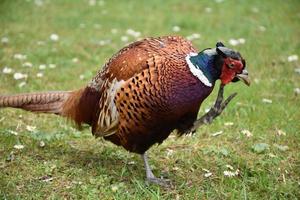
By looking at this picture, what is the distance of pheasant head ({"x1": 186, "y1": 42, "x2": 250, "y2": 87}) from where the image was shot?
362 cm

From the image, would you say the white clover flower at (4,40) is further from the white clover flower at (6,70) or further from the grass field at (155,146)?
the white clover flower at (6,70)

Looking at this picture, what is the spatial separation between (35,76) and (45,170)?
7.91ft

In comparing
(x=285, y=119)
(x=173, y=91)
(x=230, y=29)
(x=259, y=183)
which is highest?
(x=230, y=29)

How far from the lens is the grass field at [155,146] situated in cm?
414

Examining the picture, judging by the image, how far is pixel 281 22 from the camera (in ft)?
29.0

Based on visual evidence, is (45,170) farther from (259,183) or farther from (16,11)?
(16,11)

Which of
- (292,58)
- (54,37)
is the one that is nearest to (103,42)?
(54,37)

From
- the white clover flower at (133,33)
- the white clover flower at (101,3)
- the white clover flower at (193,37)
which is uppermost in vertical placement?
the white clover flower at (101,3)

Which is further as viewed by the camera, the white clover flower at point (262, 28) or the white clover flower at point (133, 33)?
the white clover flower at point (262, 28)

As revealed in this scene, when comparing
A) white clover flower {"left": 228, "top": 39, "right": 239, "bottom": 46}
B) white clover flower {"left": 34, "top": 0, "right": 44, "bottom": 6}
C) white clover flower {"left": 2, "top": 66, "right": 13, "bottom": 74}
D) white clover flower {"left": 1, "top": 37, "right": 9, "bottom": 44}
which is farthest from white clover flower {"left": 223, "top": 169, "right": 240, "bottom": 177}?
white clover flower {"left": 34, "top": 0, "right": 44, "bottom": 6}

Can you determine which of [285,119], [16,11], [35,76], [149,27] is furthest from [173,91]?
[16,11]

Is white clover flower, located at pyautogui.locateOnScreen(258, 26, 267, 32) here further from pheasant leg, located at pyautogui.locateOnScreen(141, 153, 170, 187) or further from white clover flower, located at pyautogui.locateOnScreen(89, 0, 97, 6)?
pheasant leg, located at pyautogui.locateOnScreen(141, 153, 170, 187)

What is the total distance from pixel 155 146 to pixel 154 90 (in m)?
1.37

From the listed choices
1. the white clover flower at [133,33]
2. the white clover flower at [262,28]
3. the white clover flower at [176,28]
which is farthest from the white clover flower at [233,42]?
the white clover flower at [133,33]
